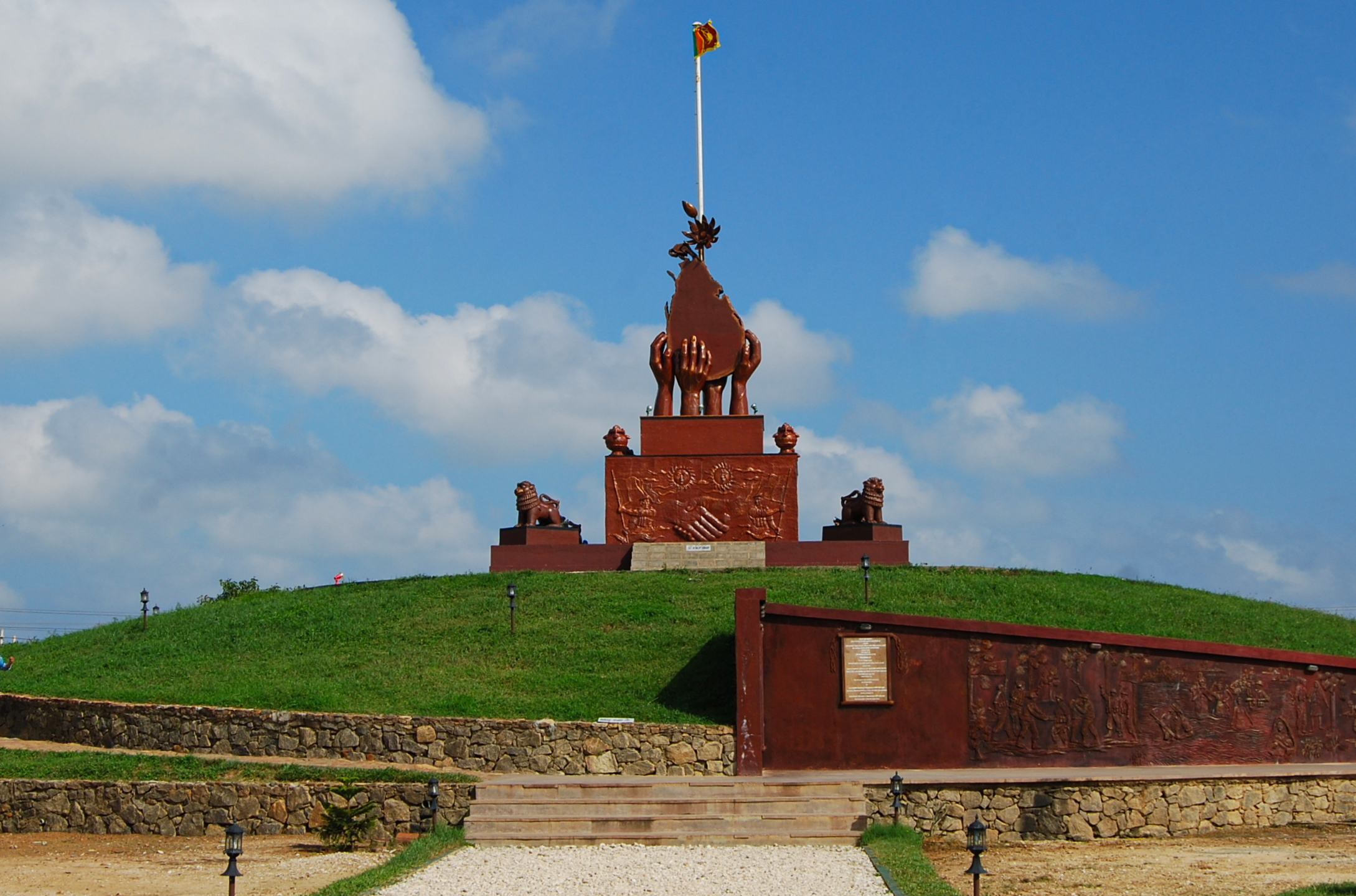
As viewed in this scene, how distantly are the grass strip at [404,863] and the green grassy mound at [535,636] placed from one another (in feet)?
9.83

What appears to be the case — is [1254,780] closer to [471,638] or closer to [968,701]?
[968,701]

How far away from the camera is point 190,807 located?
605 inches

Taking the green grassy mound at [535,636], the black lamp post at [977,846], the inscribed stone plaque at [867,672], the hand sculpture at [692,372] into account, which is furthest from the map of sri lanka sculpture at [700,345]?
the black lamp post at [977,846]

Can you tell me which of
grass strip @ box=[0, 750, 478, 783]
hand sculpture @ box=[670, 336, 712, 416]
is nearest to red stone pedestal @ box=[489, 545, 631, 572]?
hand sculpture @ box=[670, 336, 712, 416]

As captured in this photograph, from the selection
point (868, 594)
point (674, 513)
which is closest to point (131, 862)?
point (868, 594)

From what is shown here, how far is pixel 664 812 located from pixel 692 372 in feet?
46.1

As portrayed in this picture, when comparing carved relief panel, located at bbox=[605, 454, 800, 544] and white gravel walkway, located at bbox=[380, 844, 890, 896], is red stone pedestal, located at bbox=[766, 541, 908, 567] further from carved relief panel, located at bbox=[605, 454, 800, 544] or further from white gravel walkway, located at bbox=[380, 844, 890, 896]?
white gravel walkway, located at bbox=[380, 844, 890, 896]

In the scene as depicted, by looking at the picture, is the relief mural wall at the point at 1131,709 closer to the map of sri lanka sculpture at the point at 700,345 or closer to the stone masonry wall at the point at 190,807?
the stone masonry wall at the point at 190,807

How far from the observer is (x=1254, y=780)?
15.4m

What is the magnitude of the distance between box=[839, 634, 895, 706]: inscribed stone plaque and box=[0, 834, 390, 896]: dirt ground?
5529 millimetres

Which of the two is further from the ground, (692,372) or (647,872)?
(692,372)

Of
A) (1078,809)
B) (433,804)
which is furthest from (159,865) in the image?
(1078,809)

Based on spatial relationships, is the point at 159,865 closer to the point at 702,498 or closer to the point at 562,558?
the point at 562,558

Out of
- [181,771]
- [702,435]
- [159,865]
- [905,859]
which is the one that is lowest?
[159,865]
